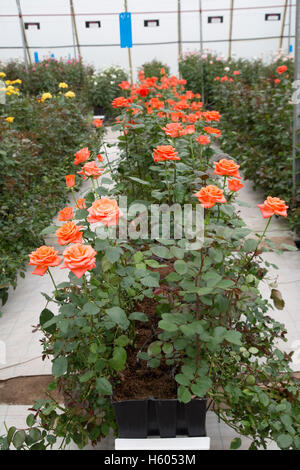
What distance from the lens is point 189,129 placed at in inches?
83.0

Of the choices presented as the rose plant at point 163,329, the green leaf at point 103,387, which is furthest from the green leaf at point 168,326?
the green leaf at point 103,387

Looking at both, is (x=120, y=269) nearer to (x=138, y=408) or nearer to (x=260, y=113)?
(x=138, y=408)

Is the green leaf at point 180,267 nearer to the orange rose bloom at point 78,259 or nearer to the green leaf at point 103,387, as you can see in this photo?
the orange rose bloom at point 78,259

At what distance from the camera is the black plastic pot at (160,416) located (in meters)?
1.34

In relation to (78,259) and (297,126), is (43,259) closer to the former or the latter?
(78,259)

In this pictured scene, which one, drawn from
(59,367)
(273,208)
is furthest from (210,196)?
(59,367)

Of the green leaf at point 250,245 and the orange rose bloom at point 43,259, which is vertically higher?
the orange rose bloom at point 43,259

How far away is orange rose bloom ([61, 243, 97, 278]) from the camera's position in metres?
1.08

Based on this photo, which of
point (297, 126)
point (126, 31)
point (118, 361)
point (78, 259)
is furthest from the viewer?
point (126, 31)

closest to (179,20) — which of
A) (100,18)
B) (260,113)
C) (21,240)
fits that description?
(100,18)

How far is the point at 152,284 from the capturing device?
1257 millimetres

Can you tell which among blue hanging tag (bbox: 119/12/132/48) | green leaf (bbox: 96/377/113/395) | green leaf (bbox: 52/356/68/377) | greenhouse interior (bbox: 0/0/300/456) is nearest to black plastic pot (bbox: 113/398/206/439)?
greenhouse interior (bbox: 0/0/300/456)

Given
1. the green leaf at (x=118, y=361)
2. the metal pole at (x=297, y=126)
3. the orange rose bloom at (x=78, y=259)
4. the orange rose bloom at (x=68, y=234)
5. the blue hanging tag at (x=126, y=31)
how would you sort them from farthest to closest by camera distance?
the blue hanging tag at (x=126, y=31) → the metal pole at (x=297, y=126) → the green leaf at (x=118, y=361) → the orange rose bloom at (x=68, y=234) → the orange rose bloom at (x=78, y=259)

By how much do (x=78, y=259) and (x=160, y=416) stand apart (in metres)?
0.59
